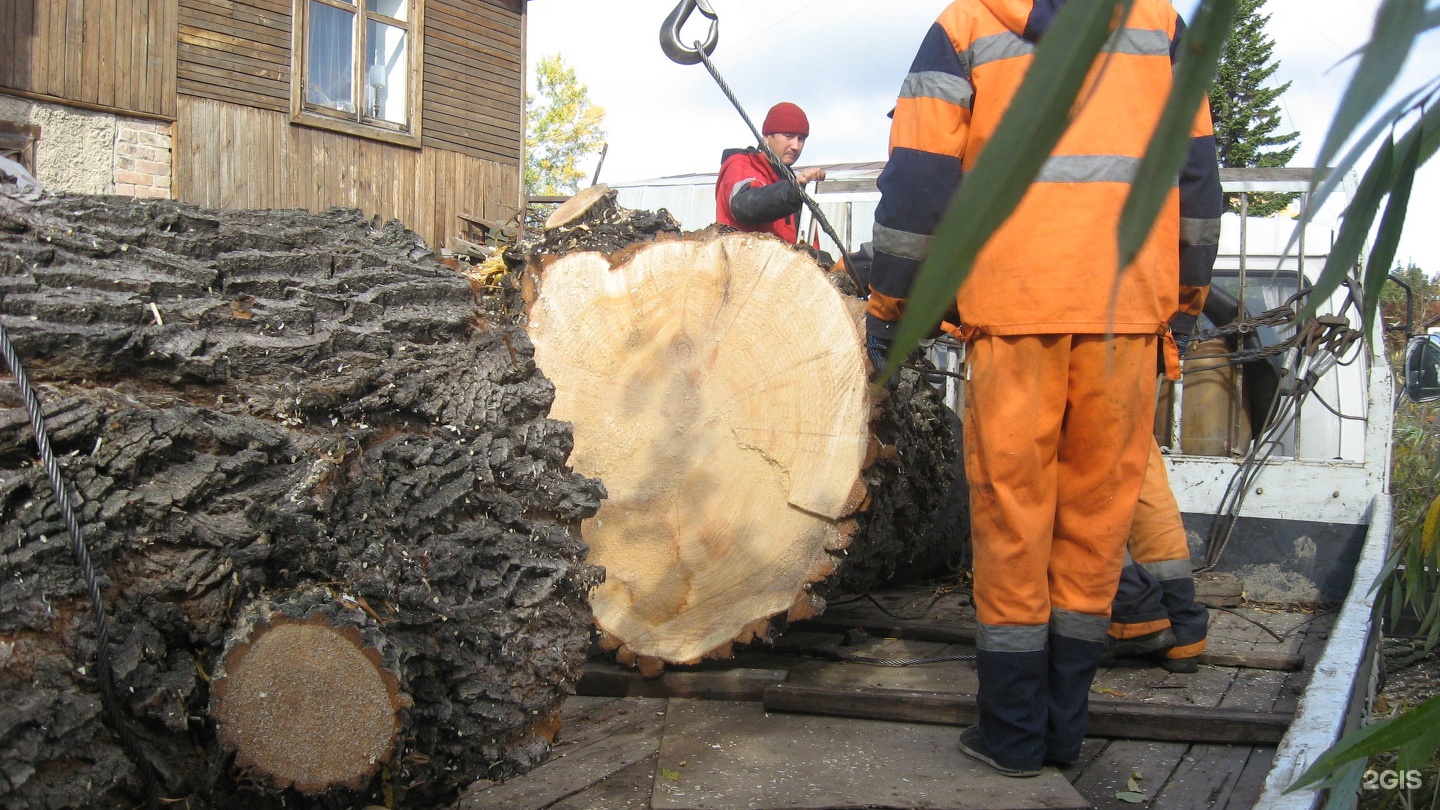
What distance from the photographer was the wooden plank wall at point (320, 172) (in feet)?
31.1

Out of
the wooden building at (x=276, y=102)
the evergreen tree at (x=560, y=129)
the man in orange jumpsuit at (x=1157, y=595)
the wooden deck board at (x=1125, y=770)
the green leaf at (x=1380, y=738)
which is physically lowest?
the wooden deck board at (x=1125, y=770)

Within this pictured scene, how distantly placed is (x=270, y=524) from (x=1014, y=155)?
1.82m

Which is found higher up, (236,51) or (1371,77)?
(236,51)

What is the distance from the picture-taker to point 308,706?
187 cm

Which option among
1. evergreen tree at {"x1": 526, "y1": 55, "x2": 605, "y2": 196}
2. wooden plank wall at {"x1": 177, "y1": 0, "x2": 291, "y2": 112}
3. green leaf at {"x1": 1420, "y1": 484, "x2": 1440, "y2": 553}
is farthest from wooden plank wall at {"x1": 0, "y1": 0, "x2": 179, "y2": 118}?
evergreen tree at {"x1": 526, "y1": 55, "x2": 605, "y2": 196}

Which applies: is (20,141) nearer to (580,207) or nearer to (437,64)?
(437,64)

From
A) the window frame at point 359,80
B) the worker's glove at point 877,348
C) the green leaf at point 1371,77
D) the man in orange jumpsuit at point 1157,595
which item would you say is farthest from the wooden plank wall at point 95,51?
the green leaf at point 1371,77

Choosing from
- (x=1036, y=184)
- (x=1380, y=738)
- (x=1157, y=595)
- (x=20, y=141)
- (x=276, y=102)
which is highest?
(x=276, y=102)

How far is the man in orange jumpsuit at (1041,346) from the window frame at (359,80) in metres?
9.14

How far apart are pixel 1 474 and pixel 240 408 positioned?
0.48 meters

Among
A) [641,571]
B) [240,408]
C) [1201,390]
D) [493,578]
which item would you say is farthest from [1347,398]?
[240,408]

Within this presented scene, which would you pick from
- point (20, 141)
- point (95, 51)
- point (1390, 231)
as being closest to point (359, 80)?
point (95, 51)

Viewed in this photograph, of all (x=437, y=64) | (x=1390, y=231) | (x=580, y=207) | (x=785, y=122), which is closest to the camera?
(x=1390, y=231)

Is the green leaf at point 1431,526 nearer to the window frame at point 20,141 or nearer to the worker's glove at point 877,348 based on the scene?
the worker's glove at point 877,348
